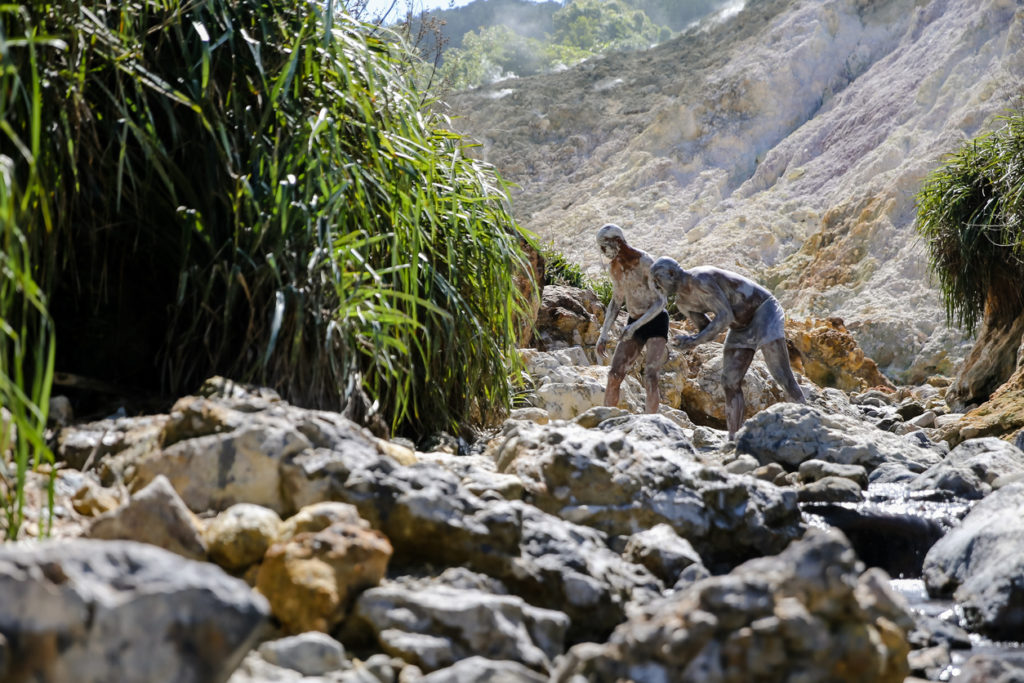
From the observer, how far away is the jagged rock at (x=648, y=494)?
292 cm

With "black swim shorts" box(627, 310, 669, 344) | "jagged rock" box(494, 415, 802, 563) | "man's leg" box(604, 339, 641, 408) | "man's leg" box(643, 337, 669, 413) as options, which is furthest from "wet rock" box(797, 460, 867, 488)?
"black swim shorts" box(627, 310, 669, 344)

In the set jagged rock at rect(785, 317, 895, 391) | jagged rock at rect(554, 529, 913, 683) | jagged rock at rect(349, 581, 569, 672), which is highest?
jagged rock at rect(554, 529, 913, 683)

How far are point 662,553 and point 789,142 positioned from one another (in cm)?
2066

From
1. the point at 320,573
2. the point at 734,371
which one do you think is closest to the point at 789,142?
the point at 734,371

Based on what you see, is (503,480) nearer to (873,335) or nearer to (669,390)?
(669,390)

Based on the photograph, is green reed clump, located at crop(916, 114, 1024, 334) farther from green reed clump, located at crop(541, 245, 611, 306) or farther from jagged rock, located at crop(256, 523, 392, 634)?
jagged rock, located at crop(256, 523, 392, 634)

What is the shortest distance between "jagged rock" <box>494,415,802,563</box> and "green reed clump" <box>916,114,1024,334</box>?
5.79 metres

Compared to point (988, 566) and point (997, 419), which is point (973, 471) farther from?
point (997, 419)

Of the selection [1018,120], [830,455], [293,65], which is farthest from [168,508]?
Answer: [1018,120]

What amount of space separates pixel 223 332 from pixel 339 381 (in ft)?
1.25

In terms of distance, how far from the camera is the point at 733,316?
245 inches

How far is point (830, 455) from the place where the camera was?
4828mm

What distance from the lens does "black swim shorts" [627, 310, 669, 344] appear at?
7.09 meters

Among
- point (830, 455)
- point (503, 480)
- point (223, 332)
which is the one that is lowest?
point (830, 455)
